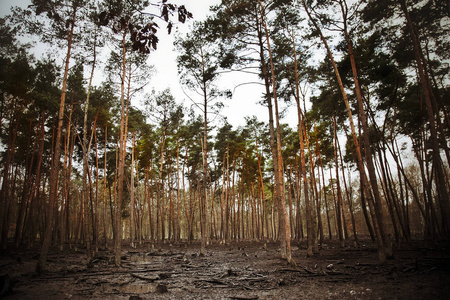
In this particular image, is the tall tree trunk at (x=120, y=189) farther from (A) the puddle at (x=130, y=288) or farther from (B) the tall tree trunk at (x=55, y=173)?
(A) the puddle at (x=130, y=288)

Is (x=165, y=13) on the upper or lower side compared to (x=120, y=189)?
upper

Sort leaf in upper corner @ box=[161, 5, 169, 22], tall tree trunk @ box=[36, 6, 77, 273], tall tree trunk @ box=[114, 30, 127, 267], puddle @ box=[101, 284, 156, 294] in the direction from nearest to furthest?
leaf in upper corner @ box=[161, 5, 169, 22] < puddle @ box=[101, 284, 156, 294] < tall tree trunk @ box=[36, 6, 77, 273] < tall tree trunk @ box=[114, 30, 127, 267]

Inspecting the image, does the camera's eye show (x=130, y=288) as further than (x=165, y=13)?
Yes

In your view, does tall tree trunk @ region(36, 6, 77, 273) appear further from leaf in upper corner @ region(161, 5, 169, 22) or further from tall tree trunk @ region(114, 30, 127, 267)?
leaf in upper corner @ region(161, 5, 169, 22)

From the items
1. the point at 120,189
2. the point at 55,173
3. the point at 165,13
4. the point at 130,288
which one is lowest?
the point at 130,288

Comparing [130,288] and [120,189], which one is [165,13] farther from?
[120,189]

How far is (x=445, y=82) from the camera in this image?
1095cm

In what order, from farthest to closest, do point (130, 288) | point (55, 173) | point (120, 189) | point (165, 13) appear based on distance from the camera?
point (120, 189)
point (55, 173)
point (130, 288)
point (165, 13)

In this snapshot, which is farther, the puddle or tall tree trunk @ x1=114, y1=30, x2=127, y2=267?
tall tree trunk @ x1=114, y1=30, x2=127, y2=267

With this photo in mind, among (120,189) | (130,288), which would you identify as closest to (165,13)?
(130,288)

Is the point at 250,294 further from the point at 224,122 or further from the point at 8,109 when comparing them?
the point at 8,109

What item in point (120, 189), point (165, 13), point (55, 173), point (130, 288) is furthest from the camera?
point (120, 189)

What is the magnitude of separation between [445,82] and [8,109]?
22.4m

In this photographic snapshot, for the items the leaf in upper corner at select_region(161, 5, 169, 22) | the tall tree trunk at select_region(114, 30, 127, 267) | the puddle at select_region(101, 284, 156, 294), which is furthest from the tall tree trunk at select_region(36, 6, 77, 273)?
the leaf in upper corner at select_region(161, 5, 169, 22)
